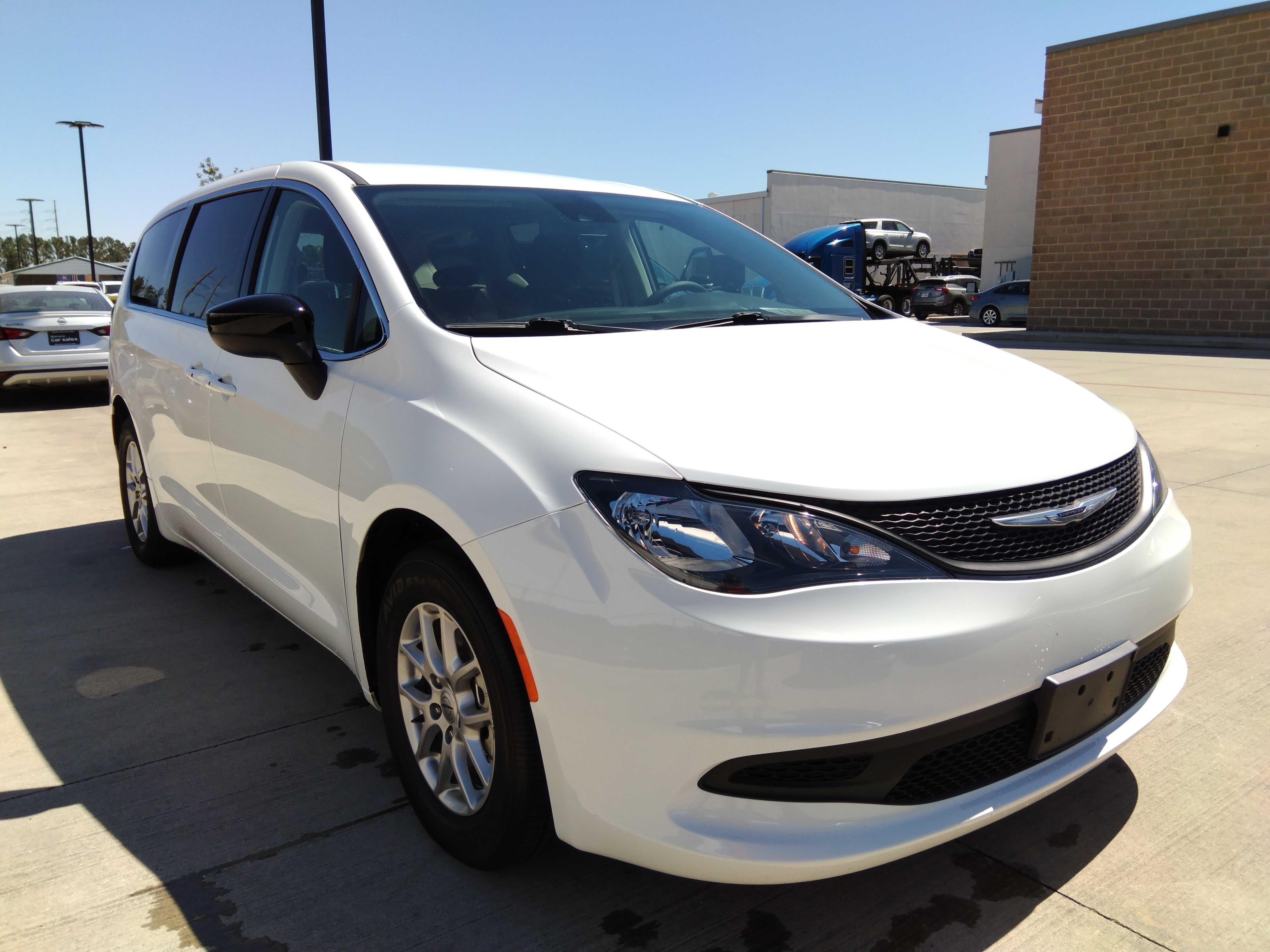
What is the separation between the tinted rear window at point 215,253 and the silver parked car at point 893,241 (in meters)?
28.8

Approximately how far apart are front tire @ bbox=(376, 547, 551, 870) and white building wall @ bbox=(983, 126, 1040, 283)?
124 feet

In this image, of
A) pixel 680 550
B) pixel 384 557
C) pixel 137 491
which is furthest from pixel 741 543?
pixel 137 491

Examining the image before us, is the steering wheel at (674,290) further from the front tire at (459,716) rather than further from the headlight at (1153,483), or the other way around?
the headlight at (1153,483)

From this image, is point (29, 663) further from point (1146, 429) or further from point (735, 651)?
point (1146, 429)

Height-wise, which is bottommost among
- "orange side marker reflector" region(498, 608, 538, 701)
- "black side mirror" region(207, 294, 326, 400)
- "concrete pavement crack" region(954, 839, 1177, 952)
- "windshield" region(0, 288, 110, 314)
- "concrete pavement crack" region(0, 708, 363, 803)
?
"concrete pavement crack" region(0, 708, 363, 803)

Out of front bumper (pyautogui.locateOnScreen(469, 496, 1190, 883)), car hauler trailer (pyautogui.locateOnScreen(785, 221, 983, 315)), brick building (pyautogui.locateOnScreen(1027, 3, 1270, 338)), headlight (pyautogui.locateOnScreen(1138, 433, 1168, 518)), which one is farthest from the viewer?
car hauler trailer (pyautogui.locateOnScreen(785, 221, 983, 315))

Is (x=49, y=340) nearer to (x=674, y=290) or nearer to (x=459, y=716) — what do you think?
(x=674, y=290)

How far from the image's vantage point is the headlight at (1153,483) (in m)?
2.37

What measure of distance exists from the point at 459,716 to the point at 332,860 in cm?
55

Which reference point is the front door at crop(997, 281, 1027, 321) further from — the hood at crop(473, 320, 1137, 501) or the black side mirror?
the black side mirror

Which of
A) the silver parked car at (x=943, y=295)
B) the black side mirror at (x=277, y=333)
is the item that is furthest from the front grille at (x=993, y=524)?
the silver parked car at (x=943, y=295)

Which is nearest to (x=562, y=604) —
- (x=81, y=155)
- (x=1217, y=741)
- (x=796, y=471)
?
(x=796, y=471)

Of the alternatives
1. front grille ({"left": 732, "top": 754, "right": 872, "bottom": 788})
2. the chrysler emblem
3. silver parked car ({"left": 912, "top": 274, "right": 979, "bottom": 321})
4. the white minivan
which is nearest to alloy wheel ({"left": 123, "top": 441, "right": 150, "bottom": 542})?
the white minivan

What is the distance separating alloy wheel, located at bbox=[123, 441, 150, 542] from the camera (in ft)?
15.1
